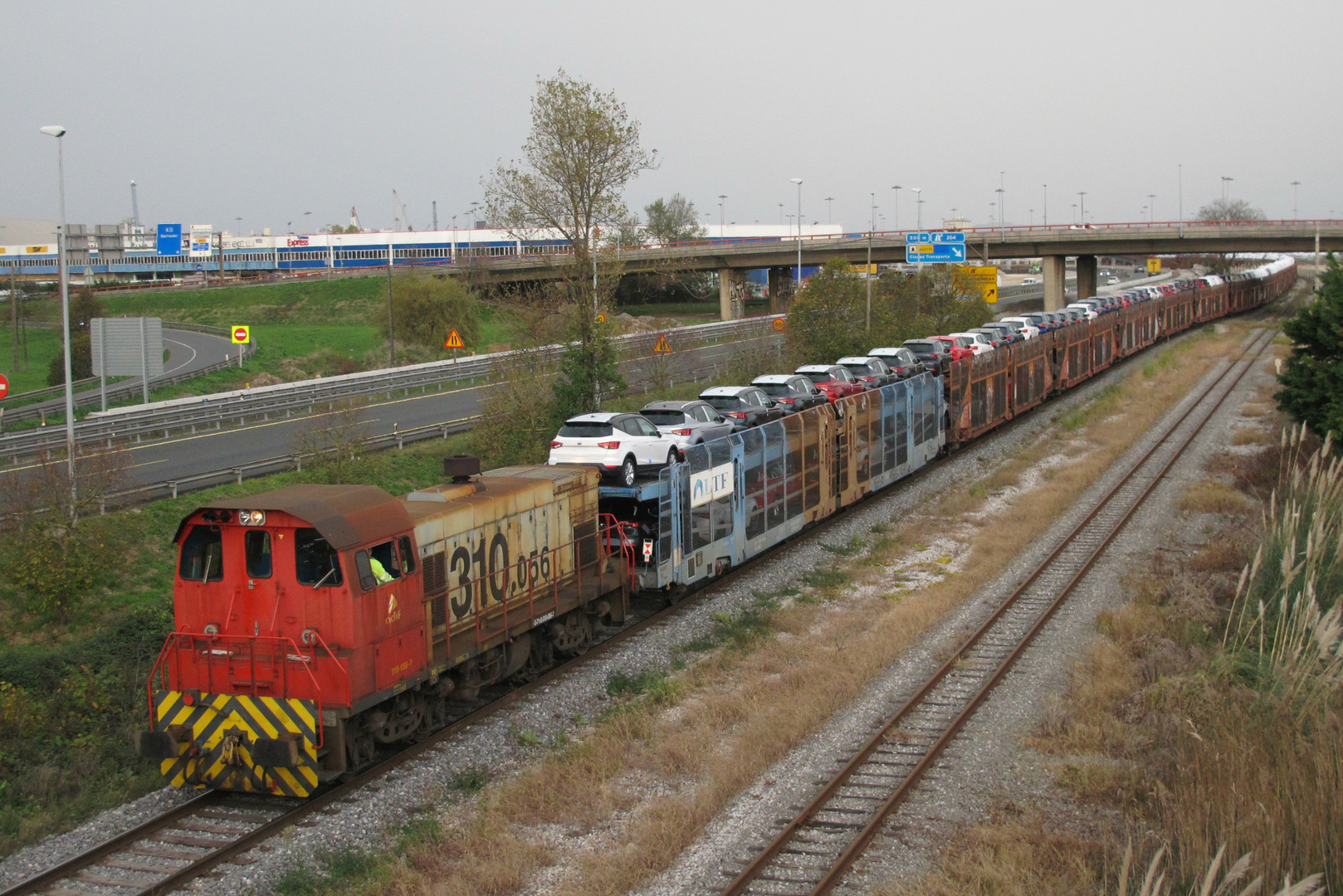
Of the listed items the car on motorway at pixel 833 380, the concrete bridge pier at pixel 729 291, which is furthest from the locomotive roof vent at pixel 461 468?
the concrete bridge pier at pixel 729 291

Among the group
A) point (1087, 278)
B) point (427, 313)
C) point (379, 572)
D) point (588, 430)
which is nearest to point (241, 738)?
point (379, 572)

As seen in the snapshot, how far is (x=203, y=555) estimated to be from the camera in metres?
12.5

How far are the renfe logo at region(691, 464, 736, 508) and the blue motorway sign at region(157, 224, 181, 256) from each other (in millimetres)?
114978

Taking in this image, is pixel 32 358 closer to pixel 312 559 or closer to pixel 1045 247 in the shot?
pixel 312 559

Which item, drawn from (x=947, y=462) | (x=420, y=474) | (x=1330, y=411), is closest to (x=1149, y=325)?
(x=947, y=462)

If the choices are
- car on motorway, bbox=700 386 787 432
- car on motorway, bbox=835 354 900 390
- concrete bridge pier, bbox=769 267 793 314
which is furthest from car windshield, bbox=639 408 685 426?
concrete bridge pier, bbox=769 267 793 314

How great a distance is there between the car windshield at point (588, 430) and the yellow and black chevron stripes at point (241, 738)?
10.7 m

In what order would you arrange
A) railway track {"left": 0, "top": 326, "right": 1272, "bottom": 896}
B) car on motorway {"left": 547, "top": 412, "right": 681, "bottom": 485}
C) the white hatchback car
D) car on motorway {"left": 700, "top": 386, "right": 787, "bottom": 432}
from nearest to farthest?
railway track {"left": 0, "top": 326, "right": 1272, "bottom": 896}
car on motorway {"left": 547, "top": 412, "right": 681, "bottom": 485}
car on motorway {"left": 700, "top": 386, "right": 787, "bottom": 432}
the white hatchback car

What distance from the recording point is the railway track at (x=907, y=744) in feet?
33.7

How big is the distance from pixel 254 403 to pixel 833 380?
1980 centimetres

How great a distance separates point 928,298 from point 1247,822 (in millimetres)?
50720

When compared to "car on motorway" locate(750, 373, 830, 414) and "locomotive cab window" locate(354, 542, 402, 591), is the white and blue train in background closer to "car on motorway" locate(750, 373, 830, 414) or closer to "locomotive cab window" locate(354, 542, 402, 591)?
"car on motorway" locate(750, 373, 830, 414)

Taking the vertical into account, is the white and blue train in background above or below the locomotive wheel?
above

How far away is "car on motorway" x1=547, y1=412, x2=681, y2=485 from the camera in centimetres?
2177
